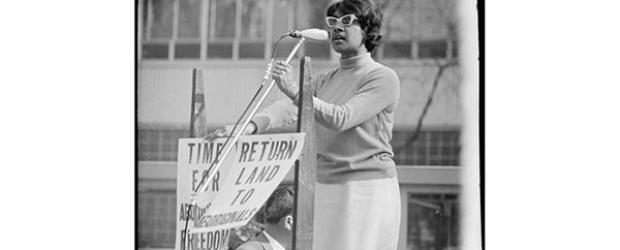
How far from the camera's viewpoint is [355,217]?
8.50 ft

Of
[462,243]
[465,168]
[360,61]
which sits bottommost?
[462,243]

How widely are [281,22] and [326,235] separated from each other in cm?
49

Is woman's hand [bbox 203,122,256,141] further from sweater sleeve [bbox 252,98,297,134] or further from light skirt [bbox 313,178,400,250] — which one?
light skirt [bbox 313,178,400,250]

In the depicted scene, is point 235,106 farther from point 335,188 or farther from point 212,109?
point 335,188

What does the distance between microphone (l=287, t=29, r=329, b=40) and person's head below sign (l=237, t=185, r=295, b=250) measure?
0.34 metres

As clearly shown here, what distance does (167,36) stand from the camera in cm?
268

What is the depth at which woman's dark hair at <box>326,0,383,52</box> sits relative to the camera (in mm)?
2598

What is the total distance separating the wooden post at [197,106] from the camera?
2.65 metres

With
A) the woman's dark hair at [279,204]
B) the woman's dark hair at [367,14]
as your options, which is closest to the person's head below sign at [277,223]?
the woman's dark hair at [279,204]

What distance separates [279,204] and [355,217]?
0.17 metres

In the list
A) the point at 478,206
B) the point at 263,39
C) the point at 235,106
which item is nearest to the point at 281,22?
the point at 263,39

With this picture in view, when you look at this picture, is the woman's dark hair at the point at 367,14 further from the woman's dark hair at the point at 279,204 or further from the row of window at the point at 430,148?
the woman's dark hair at the point at 279,204

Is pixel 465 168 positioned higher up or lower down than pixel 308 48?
lower down

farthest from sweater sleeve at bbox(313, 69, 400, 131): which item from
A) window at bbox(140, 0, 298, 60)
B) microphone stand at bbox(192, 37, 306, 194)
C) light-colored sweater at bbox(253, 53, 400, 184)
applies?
window at bbox(140, 0, 298, 60)
